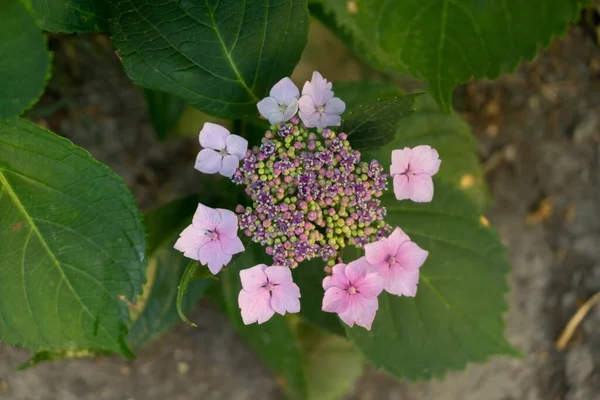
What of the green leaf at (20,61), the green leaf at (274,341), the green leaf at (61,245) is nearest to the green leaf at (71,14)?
the green leaf at (20,61)

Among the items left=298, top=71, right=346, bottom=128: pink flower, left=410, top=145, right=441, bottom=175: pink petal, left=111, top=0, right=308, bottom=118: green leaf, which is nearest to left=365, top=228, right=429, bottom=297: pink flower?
left=410, top=145, right=441, bottom=175: pink petal

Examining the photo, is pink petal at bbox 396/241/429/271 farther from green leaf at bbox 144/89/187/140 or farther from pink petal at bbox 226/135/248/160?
green leaf at bbox 144/89/187/140

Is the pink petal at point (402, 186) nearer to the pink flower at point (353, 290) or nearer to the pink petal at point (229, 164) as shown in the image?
the pink flower at point (353, 290)

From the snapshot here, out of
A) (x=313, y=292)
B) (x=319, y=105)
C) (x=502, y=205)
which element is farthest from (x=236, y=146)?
(x=502, y=205)

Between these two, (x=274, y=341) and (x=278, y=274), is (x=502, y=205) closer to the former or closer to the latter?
(x=274, y=341)

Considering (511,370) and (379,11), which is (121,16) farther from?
(511,370)

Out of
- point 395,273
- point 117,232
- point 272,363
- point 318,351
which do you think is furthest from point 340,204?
point 318,351
